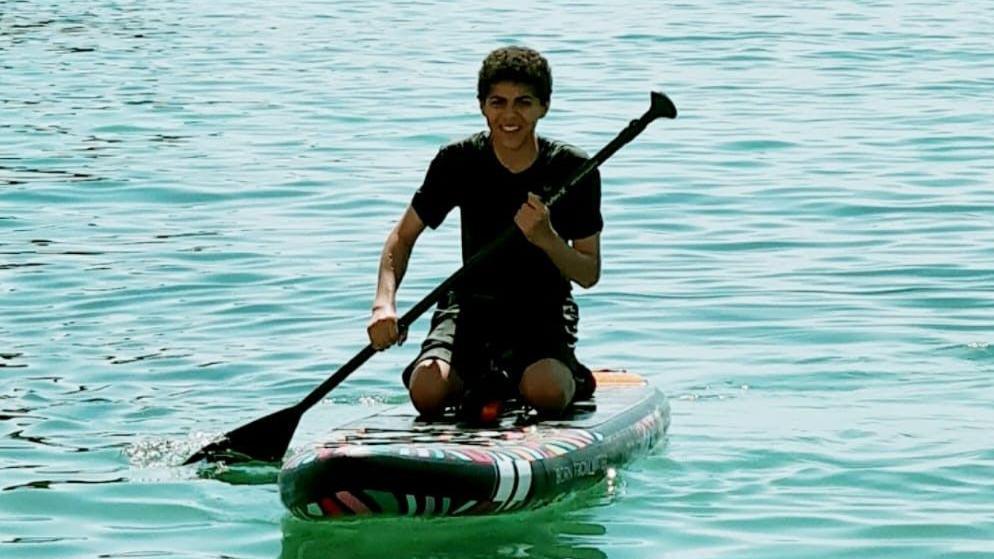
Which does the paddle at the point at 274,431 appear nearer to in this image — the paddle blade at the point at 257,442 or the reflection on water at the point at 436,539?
the paddle blade at the point at 257,442

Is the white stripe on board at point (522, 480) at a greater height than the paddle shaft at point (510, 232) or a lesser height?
lesser

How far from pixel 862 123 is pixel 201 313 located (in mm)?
7554

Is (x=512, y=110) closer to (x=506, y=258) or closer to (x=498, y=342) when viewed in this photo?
(x=506, y=258)

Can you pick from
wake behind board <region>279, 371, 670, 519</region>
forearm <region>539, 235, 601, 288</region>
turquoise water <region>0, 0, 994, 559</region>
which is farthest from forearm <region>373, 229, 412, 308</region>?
turquoise water <region>0, 0, 994, 559</region>

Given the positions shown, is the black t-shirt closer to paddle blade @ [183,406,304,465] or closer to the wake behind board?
the wake behind board

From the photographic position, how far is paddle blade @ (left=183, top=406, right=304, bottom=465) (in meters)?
8.11

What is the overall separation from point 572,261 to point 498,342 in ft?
1.46

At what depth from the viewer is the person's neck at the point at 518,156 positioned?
7727 millimetres

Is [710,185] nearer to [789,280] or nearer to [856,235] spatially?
[856,235]

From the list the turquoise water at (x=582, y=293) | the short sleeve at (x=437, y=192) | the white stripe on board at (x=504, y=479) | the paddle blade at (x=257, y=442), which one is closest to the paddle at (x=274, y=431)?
the paddle blade at (x=257, y=442)

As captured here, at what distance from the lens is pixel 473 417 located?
25.1 ft

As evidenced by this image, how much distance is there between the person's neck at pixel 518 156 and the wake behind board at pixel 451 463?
2.69ft

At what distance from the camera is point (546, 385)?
25.2 feet

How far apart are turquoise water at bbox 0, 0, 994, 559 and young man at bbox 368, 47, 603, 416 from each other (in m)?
0.53
